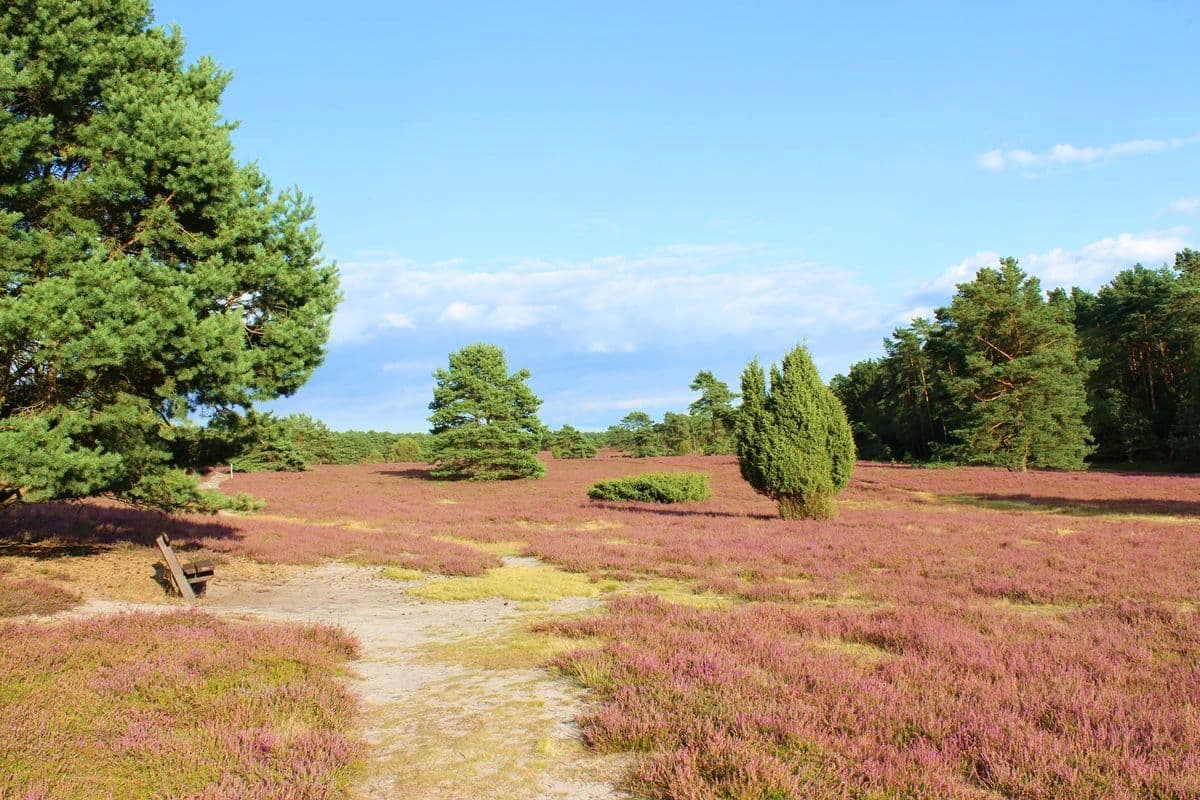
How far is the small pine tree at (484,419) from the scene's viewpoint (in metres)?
48.0

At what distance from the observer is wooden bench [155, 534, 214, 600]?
428 inches

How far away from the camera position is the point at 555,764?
465 cm

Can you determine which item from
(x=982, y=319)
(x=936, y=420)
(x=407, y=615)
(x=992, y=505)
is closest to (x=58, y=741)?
(x=407, y=615)

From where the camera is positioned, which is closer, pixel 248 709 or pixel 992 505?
pixel 248 709

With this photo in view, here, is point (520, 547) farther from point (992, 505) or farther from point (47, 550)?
point (992, 505)

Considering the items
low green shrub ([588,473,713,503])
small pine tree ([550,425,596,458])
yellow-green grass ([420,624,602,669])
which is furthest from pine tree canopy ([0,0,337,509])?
Answer: small pine tree ([550,425,596,458])

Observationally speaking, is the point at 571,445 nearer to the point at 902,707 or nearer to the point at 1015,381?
the point at 1015,381

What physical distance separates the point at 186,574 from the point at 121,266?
5.00m

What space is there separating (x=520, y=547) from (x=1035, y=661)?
1367 centimetres

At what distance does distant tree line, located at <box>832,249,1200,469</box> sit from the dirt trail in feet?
172

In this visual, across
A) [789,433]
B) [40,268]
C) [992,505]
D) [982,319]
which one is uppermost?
[982,319]

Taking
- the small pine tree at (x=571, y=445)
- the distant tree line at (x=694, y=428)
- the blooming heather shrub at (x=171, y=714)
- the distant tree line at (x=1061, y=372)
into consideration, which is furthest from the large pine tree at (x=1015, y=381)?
the blooming heather shrub at (x=171, y=714)

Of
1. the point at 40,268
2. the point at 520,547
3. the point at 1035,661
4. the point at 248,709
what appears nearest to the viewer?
the point at 248,709

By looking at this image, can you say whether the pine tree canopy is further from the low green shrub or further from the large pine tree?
the large pine tree
